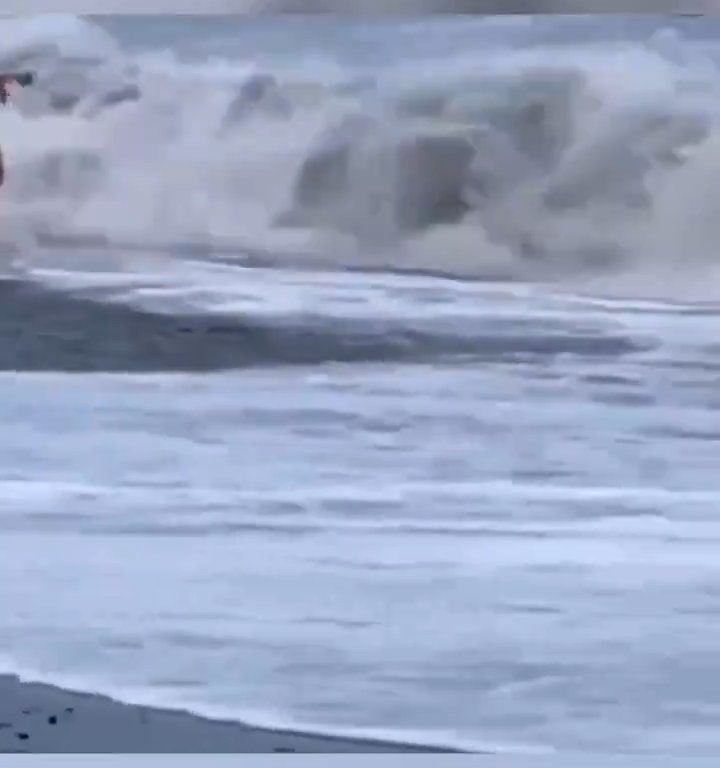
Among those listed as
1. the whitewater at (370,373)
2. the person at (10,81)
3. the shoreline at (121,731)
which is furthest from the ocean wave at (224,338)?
the shoreline at (121,731)

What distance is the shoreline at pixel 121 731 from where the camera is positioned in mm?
1030

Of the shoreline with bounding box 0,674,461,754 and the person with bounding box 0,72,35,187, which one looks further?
the person with bounding box 0,72,35,187

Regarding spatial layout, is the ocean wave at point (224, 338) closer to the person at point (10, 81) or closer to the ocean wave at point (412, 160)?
the ocean wave at point (412, 160)

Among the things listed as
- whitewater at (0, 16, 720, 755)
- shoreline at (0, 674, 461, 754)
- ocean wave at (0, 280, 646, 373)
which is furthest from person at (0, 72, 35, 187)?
shoreline at (0, 674, 461, 754)

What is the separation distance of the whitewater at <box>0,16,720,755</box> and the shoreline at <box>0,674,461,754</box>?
15 mm

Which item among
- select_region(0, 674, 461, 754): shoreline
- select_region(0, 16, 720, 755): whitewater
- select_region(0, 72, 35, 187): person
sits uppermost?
select_region(0, 72, 35, 187): person

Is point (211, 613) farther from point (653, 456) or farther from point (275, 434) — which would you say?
point (653, 456)

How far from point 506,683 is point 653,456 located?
0.25 meters

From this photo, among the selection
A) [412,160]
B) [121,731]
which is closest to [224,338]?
[412,160]

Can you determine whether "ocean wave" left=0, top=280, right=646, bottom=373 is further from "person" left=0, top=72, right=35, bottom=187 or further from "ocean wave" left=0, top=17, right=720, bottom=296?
"person" left=0, top=72, right=35, bottom=187

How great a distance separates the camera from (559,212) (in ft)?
3.66

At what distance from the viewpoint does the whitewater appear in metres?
1.04

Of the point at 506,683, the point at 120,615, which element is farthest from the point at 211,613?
the point at 506,683

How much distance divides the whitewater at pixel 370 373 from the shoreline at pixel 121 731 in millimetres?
15
